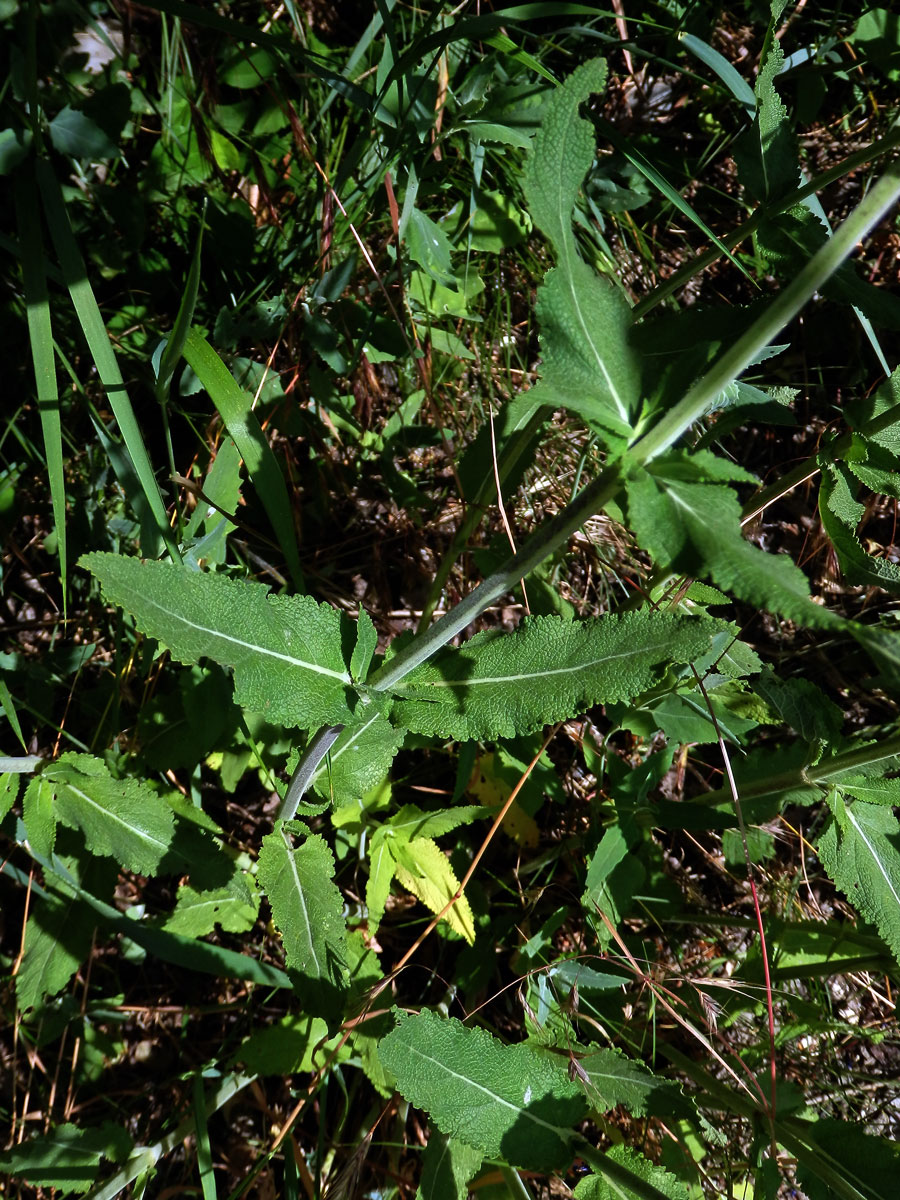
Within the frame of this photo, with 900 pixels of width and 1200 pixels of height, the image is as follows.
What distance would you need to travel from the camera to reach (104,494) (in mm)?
2957

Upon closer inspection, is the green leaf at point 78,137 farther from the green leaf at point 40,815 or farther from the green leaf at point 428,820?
the green leaf at point 428,820

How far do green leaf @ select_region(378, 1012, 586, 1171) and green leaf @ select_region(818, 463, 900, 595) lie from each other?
1356 millimetres

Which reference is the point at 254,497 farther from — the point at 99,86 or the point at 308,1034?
the point at 308,1034

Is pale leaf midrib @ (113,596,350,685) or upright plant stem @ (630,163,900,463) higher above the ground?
upright plant stem @ (630,163,900,463)

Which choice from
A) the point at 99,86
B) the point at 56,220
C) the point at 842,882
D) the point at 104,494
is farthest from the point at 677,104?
the point at 842,882

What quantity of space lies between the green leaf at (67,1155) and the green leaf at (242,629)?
4.90 feet

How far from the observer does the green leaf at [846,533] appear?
1.99 metres

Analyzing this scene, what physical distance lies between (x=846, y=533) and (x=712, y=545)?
89cm

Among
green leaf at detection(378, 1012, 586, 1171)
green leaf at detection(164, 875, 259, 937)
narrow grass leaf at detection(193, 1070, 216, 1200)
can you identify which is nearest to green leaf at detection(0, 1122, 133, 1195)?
narrow grass leaf at detection(193, 1070, 216, 1200)

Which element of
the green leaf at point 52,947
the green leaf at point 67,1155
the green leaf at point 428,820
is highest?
the green leaf at point 428,820

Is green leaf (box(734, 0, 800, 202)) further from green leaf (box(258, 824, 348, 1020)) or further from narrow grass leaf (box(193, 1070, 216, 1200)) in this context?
narrow grass leaf (box(193, 1070, 216, 1200))

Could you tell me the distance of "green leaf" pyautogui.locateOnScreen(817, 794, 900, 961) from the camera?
2.08 metres

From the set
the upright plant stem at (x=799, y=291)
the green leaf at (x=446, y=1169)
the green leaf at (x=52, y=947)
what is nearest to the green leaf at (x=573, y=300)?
the upright plant stem at (x=799, y=291)

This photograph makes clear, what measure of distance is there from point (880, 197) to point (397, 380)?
2.25 metres
